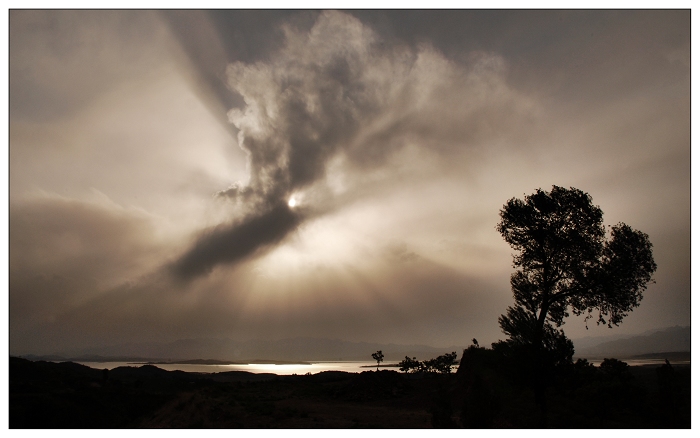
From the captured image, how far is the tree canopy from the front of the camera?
3388cm

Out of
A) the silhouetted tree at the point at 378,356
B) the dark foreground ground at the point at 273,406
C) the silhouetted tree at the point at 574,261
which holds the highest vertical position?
the silhouetted tree at the point at 574,261

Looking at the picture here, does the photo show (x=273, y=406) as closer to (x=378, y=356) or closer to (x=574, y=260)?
(x=574, y=260)

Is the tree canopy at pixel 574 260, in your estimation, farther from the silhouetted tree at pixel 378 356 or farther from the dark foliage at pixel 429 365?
the silhouetted tree at pixel 378 356

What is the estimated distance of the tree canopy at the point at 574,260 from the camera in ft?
111

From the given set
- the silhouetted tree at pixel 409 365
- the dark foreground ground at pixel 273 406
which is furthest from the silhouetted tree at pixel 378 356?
the dark foreground ground at pixel 273 406

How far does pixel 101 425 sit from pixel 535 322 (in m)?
32.9

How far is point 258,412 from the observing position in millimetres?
27984

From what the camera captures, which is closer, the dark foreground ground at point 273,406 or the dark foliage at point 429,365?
the dark foreground ground at point 273,406

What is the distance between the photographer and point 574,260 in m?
34.3

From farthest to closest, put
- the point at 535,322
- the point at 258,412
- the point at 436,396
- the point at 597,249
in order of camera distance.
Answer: the point at 436,396 < the point at 597,249 < the point at 535,322 < the point at 258,412

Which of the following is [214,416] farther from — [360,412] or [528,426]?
[528,426]

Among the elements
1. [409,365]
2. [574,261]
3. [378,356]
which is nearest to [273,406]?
[574,261]

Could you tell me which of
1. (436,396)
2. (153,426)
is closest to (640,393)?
(436,396)

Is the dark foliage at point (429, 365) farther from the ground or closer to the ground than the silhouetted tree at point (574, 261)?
closer to the ground
